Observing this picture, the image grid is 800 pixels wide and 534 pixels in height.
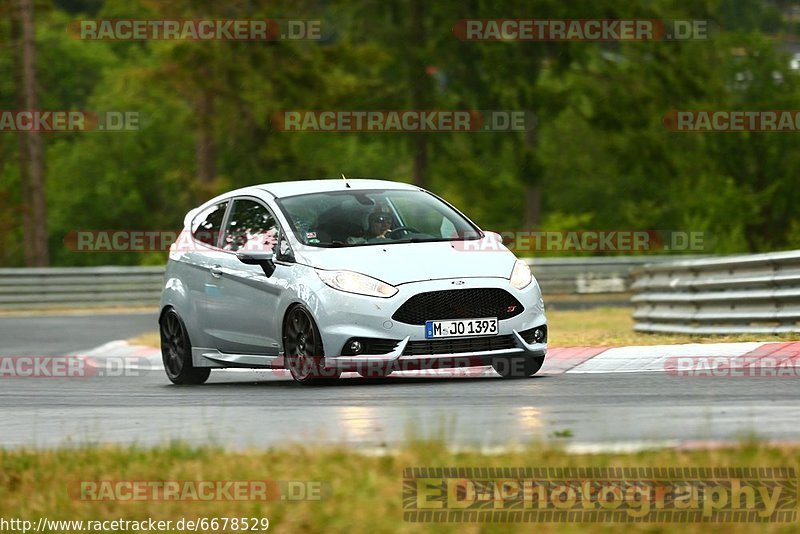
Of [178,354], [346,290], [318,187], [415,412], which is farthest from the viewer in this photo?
[178,354]

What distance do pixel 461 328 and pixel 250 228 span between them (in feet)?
8.38

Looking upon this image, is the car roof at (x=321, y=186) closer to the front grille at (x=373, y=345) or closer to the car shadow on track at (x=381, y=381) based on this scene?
the car shadow on track at (x=381, y=381)

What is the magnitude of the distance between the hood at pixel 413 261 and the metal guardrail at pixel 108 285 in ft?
79.5

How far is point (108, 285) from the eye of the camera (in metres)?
37.5

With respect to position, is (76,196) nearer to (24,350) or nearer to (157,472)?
(24,350)

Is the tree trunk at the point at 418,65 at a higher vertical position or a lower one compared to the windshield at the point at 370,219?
higher

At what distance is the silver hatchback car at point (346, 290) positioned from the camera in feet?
40.8

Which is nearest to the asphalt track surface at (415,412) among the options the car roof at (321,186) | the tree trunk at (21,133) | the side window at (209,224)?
the side window at (209,224)

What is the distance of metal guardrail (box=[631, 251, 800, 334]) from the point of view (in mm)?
17391

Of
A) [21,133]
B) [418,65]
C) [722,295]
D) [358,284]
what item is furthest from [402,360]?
[21,133]

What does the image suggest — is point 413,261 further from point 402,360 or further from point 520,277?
point 520,277

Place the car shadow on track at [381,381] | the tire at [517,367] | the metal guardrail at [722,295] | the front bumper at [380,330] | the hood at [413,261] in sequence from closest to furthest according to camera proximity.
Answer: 1. the front bumper at [380,330]
2. the hood at [413,261]
3. the car shadow on track at [381,381]
4. the tire at [517,367]
5. the metal guardrail at [722,295]

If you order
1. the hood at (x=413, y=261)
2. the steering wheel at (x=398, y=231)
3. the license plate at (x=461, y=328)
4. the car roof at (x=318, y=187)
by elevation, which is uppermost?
the car roof at (x=318, y=187)

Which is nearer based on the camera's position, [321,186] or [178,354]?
[321,186]
